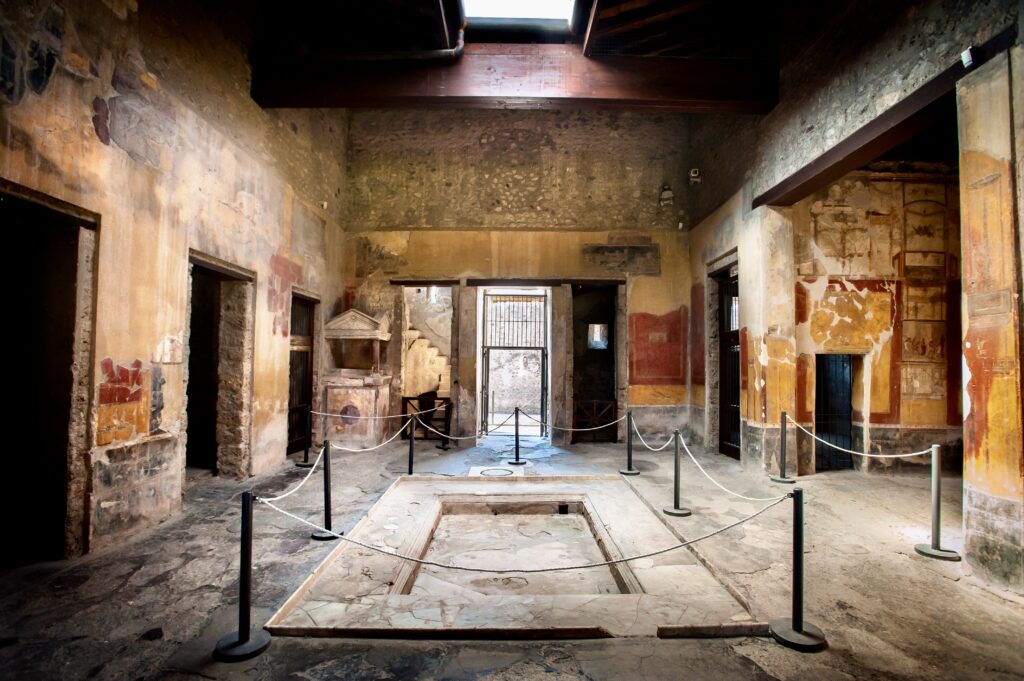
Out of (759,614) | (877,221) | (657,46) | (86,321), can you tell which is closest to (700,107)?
(657,46)

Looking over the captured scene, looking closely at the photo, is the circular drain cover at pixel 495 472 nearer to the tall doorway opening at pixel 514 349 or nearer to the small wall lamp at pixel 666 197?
the tall doorway opening at pixel 514 349

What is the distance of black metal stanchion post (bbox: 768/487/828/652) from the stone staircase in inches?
388

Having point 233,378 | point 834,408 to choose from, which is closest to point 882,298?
point 834,408

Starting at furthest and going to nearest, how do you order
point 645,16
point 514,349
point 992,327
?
point 514,349, point 645,16, point 992,327

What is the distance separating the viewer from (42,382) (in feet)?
12.7

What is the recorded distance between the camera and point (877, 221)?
7109 millimetres

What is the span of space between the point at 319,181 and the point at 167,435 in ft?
17.0

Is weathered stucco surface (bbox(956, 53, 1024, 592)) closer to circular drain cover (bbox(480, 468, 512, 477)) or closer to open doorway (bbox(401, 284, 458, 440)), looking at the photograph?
circular drain cover (bbox(480, 468, 512, 477))

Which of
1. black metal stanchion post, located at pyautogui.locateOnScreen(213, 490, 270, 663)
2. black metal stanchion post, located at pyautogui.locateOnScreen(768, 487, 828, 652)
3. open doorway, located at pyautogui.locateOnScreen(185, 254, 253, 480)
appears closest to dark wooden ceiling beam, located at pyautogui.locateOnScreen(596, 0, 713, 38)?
open doorway, located at pyautogui.locateOnScreen(185, 254, 253, 480)

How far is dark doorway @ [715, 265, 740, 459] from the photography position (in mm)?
8328

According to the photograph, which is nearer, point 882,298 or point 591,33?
→ point 591,33

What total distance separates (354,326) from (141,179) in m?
4.59

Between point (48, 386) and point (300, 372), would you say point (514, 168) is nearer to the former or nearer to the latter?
point (300, 372)

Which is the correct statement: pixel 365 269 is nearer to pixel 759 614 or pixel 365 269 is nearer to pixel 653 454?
pixel 653 454
